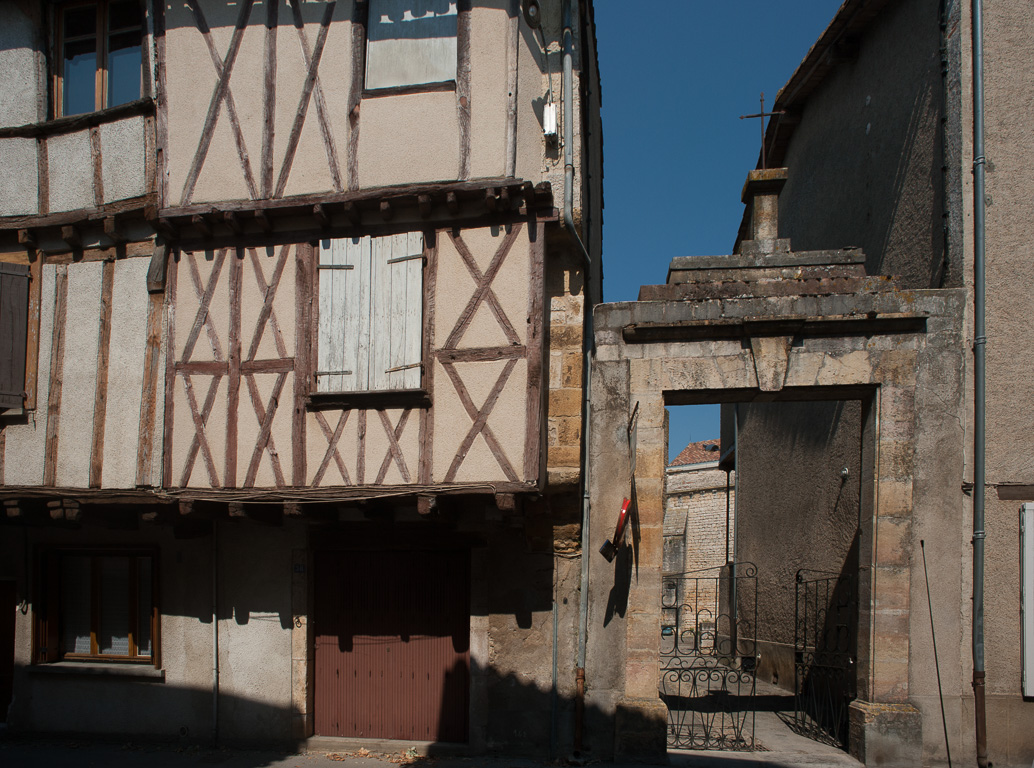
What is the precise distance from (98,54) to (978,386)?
28.9 feet

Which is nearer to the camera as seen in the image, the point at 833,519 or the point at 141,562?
the point at 141,562

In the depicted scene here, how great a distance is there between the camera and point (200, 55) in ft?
23.6

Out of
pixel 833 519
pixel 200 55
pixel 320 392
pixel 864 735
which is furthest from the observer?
pixel 833 519

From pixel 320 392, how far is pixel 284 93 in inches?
108

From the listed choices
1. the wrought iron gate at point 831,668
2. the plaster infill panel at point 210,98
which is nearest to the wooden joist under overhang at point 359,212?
the plaster infill panel at point 210,98

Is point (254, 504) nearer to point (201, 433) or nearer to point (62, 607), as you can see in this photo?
point (201, 433)

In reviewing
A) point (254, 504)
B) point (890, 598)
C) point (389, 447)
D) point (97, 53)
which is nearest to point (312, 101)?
point (97, 53)

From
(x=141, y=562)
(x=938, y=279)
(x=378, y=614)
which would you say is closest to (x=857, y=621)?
(x=938, y=279)

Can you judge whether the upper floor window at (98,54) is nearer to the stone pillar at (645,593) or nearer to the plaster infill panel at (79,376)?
the plaster infill panel at (79,376)

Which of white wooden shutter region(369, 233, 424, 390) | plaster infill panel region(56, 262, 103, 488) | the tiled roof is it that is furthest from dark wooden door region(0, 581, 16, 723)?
the tiled roof

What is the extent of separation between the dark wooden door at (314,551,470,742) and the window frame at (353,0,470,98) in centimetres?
420

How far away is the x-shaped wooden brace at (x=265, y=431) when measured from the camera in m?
6.74

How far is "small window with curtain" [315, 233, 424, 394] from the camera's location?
6.66m

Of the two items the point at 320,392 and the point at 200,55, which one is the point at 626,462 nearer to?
the point at 320,392
